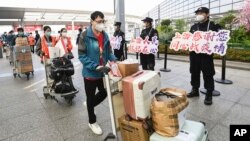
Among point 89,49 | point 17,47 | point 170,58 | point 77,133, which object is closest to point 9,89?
point 17,47

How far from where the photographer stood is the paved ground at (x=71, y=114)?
2.66m

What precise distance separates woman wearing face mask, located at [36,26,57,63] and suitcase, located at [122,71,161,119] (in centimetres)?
261

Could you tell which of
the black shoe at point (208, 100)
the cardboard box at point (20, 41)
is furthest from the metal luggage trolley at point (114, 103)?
the cardboard box at point (20, 41)

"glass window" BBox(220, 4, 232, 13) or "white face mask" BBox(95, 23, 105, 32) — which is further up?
"glass window" BBox(220, 4, 232, 13)

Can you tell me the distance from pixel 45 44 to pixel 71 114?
164 centimetres

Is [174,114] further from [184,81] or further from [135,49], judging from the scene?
[135,49]

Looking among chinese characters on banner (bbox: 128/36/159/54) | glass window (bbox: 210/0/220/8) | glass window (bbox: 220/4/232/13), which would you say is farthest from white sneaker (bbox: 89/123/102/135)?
glass window (bbox: 210/0/220/8)

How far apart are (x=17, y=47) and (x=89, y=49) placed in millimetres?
4271

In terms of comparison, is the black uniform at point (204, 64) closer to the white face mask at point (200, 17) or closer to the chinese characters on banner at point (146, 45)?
the white face mask at point (200, 17)

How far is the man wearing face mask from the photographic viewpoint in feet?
7.63

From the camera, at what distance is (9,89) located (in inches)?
199

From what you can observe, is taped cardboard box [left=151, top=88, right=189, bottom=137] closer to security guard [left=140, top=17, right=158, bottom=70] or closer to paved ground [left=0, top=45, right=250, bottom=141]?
paved ground [left=0, top=45, right=250, bottom=141]

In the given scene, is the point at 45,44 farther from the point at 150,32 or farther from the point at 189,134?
the point at 189,134

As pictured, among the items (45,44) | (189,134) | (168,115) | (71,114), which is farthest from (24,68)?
(189,134)
